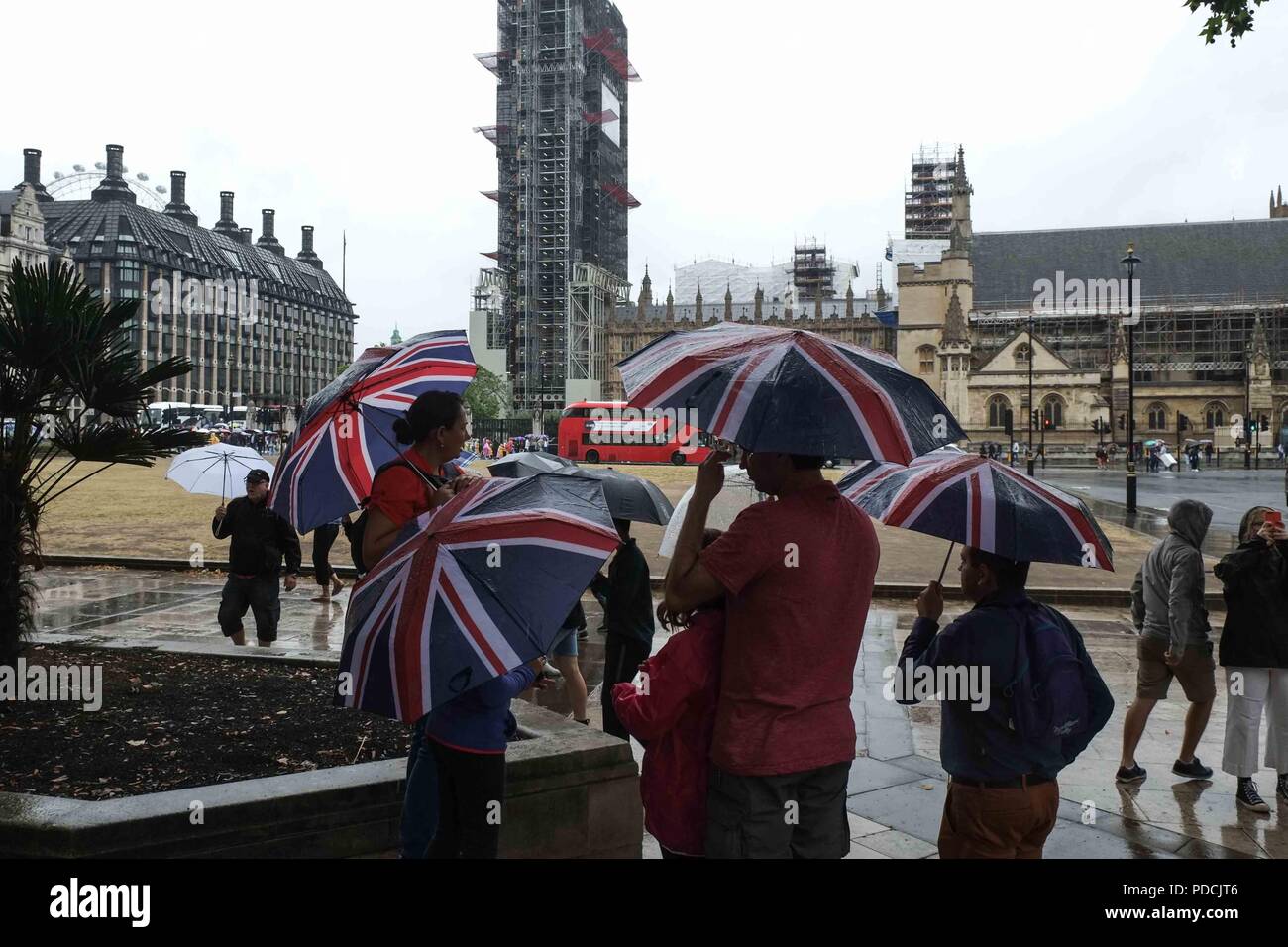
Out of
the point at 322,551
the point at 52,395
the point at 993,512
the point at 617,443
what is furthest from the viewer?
the point at 617,443

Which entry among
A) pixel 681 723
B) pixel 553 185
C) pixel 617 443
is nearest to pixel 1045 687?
pixel 681 723

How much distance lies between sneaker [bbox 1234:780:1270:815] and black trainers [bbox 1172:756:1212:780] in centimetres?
42

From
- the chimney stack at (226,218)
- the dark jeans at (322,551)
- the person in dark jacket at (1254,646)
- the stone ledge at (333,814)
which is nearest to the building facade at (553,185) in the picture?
the chimney stack at (226,218)

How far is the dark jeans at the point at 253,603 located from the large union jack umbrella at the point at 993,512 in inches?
235

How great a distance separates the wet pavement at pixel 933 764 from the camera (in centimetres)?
512

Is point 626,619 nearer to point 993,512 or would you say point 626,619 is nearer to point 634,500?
point 634,500

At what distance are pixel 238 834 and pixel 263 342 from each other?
127501 mm

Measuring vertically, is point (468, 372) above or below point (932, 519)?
above

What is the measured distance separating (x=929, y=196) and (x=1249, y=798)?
3860 inches

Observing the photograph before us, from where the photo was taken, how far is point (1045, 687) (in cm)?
328

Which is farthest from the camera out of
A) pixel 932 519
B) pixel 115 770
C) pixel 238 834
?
pixel 115 770
